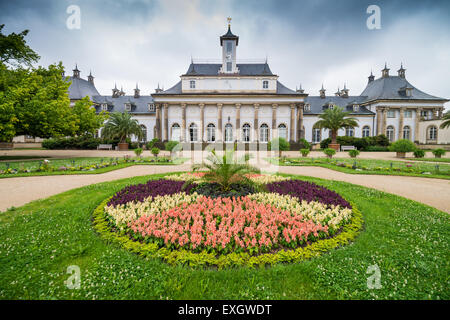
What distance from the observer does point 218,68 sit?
3288cm

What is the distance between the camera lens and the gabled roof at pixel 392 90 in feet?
115

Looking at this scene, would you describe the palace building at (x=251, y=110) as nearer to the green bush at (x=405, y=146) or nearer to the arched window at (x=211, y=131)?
the arched window at (x=211, y=131)

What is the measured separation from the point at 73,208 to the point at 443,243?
289 inches

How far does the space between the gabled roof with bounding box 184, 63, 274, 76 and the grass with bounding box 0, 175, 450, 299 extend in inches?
1268

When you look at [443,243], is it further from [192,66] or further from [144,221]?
[192,66]

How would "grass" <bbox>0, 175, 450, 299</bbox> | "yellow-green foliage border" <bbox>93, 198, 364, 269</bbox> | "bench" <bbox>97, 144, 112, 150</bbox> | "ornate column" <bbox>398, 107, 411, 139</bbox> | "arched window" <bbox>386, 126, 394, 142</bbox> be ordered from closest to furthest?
"grass" <bbox>0, 175, 450, 299</bbox>, "yellow-green foliage border" <bbox>93, 198, 364, 269</bbox>, "bench" <bbox>97, 144, 112, 150</bbox>, "ornate column" <bbox>398, 107, 411, 139</bbox>, "arched window" <bbox>386, 126, 394, 142</bbox>

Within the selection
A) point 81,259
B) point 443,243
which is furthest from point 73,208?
point 443,243

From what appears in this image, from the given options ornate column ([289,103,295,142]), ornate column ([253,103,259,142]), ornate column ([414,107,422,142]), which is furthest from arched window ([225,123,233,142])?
ornate column ([414,107,422,142])

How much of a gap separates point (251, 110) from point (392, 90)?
90.4 feet

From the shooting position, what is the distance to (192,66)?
32562 millimetres

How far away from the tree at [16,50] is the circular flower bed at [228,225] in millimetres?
20068

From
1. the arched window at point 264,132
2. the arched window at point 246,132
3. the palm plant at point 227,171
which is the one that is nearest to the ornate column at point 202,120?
the arched window at point 246,132

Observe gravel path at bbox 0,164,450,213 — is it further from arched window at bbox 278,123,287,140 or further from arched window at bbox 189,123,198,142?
arched window at bbox 189,123,198,142

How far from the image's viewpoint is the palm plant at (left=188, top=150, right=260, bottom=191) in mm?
5598
